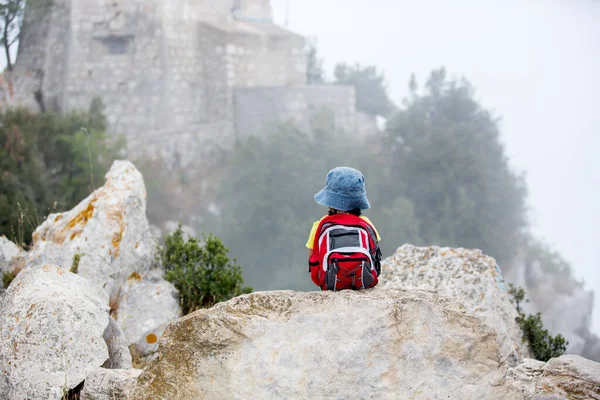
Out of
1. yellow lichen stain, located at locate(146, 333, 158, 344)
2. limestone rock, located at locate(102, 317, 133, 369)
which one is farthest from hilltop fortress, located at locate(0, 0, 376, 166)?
limestone rock, located at locate(102, 317, 133, 369)

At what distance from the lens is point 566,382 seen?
363 centimetres

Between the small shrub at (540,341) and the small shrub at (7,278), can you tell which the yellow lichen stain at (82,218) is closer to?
the small shrub at (7,278)

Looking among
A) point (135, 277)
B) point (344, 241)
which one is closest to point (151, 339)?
point (135, 277)

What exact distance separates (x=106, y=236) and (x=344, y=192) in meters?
3.02

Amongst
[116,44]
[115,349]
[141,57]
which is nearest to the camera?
[115,349]

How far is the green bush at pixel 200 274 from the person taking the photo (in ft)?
20.2

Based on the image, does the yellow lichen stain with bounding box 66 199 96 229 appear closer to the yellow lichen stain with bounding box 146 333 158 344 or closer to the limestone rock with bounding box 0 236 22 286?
the limestone rock with bounding box 0 236 22 286

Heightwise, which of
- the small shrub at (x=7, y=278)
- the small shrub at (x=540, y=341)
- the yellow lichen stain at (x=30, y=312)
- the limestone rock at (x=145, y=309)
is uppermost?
the yellow lichen stain at (x=30, y=312)

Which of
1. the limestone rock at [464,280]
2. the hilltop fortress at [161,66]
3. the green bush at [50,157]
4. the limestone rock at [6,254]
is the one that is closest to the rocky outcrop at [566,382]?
the limestone rock at [464,280]

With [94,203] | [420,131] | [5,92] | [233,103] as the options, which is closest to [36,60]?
[5,92]

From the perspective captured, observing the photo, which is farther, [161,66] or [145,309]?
[161,66]

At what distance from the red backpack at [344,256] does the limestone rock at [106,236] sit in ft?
9.11

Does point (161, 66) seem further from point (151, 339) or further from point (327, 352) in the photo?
point (327, 352)

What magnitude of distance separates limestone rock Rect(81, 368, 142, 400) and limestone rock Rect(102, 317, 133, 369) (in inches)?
28.5
